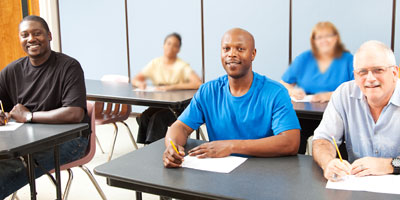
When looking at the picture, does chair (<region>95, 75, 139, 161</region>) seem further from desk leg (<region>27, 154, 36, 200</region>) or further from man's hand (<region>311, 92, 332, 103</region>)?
man's hand (<region>311, 92, 332, 103</region>)

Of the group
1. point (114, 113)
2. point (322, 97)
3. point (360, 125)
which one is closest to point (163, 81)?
point (114, 113)

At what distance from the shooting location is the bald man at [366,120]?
4.98 feet

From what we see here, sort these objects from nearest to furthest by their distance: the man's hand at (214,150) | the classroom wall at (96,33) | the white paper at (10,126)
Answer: the man's hand at (214,150) → the white paper at (10,126) → the classroom wall at (96,33)

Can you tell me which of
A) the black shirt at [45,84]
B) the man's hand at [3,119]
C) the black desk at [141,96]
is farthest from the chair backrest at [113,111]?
the man's hand at [3,119]

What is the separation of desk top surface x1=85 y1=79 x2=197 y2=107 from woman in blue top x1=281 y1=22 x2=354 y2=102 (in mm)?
859

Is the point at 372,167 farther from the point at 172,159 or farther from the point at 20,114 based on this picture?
the point at 20,114

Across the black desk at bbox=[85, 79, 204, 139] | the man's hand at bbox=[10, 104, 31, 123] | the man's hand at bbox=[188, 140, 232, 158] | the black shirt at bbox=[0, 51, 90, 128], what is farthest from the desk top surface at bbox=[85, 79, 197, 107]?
the man's hand at bbox=[188, 140, 232, 158]

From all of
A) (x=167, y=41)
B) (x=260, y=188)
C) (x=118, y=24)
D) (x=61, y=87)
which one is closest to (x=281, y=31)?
(x=167, y=41)

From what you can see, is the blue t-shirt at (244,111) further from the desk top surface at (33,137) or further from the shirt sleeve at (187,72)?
the shirt sleeve at (187,72)

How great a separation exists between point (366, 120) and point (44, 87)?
201cm

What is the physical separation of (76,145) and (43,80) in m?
0.51

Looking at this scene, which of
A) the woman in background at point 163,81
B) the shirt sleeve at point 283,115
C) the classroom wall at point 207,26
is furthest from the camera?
the classroom wall at point 207,26

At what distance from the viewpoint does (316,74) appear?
3.34 meters

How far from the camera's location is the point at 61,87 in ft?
8.87
